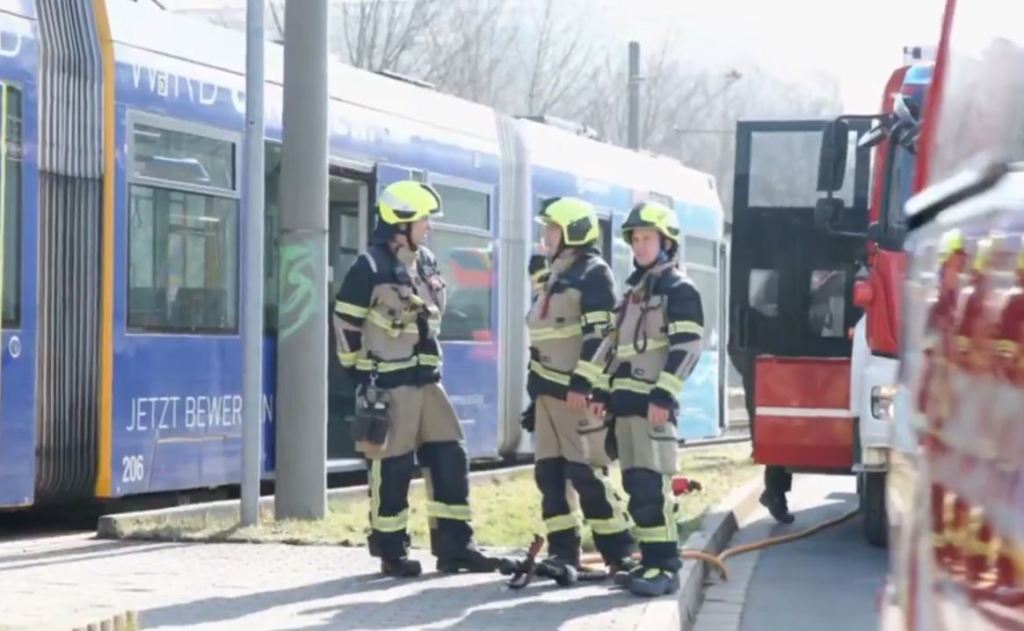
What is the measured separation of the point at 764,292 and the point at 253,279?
5022 millimetres

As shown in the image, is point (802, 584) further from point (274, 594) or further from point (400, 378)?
point (274, 594)

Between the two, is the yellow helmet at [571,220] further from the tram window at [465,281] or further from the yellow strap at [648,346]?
the tram window at [465,281]

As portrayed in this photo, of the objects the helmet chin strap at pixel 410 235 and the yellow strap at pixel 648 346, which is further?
the helmet chin strap at pixel 410 235

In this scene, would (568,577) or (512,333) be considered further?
(512,333)

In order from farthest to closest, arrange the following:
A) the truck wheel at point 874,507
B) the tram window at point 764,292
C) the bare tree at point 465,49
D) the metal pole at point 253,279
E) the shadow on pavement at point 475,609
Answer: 1. the bare tree at point 465,49
2. the tram window at point 764,292
3. the truck wheel at point 874,507
4. the metal pole at point 253,279
5. the shadow on pavement at point 475,609

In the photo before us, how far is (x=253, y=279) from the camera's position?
39.7 ft

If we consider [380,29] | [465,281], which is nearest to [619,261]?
[465,281]

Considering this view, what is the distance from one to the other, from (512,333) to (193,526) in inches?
276

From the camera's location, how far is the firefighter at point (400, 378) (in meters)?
10.0

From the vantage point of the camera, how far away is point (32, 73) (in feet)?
37.2

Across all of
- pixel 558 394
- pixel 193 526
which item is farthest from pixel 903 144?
pixel 193 526

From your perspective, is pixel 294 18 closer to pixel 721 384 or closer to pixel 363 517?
pixel 363 517

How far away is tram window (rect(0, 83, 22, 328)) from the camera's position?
11.1m

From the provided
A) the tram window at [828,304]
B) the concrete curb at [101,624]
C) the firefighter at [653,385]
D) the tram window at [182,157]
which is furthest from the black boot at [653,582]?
the tram window at [828,304]
